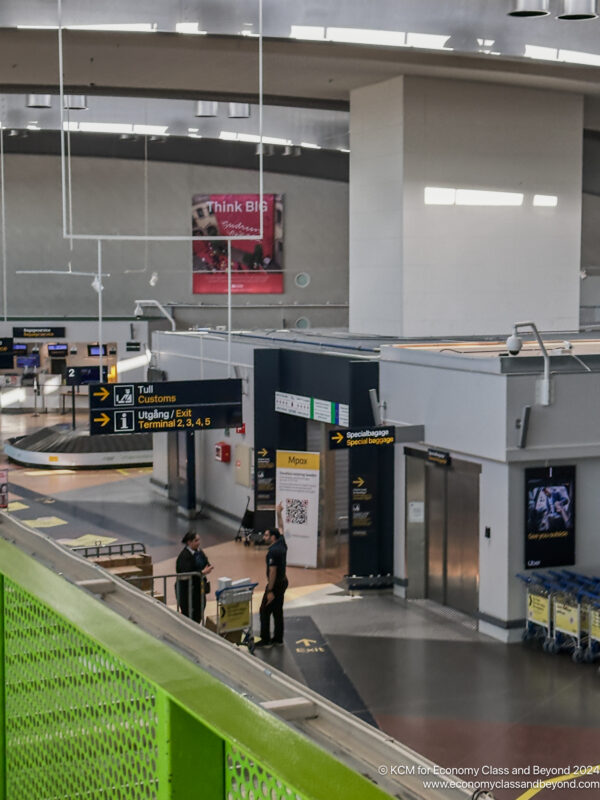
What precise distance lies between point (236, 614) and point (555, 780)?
13.6 feet

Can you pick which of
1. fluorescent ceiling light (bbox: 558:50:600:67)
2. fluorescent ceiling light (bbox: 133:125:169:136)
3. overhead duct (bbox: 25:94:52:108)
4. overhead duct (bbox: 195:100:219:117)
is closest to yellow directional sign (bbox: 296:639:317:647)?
fluorescent ceiling light (bbox: 558:50:600:67)

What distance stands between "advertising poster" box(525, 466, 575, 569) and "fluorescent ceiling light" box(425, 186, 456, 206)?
603cm

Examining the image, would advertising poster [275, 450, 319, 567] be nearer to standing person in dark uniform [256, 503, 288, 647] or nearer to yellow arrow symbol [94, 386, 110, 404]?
yellow arrow symbol [94, 386, 110, 404]

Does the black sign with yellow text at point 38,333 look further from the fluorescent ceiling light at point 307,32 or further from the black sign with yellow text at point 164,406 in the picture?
the fluorescent ceiling light at point 307,32

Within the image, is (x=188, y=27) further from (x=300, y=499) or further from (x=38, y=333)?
(x=38, y=333)

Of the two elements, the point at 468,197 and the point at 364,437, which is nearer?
the point at 364,437

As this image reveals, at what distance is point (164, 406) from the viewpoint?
15.2 m

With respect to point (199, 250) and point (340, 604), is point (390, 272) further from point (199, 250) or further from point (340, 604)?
point (199, 250)

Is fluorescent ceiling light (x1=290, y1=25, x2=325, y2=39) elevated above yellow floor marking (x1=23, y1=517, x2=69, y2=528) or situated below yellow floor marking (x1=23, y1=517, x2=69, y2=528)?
above

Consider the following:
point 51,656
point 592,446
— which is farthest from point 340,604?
point 51,656

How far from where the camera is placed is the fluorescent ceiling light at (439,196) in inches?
697

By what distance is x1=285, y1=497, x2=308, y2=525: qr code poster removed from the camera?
16.3 meters

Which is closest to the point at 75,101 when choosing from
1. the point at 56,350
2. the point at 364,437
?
the point at 56,350

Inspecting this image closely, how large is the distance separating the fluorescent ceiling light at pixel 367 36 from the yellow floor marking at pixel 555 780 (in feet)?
32.8
